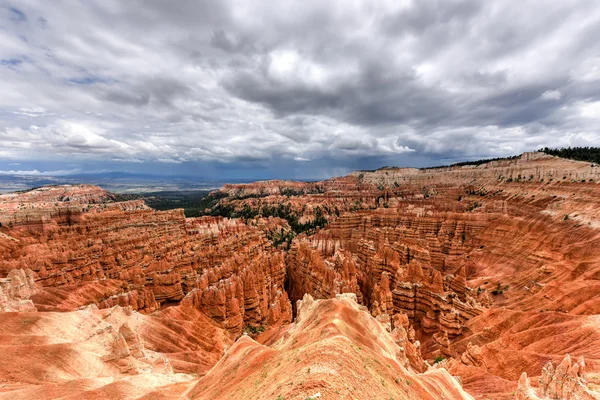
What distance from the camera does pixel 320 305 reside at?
2395 cm

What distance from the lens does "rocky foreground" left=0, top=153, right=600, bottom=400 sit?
649 inches

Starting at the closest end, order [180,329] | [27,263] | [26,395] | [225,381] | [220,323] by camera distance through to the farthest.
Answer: [26,395] < [225,381] < [180,329] < [220,323] < [27,263]

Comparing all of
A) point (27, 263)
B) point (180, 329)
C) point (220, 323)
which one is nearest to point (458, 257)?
point (220, 323)

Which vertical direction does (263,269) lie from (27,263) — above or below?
below

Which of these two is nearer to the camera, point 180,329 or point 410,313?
point 180,329

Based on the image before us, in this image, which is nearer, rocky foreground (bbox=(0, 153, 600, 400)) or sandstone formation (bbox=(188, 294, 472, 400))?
sandstone formation (bbox=(188, 294, 472, 400))

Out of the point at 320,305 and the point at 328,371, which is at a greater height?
the point at 328,371

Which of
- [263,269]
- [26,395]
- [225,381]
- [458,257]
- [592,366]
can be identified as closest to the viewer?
[26,395]

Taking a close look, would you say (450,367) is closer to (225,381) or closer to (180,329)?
(225,381)

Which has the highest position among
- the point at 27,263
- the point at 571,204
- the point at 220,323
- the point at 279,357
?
the point at 571,204

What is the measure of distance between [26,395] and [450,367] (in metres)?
32.6

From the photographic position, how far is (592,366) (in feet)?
63.4

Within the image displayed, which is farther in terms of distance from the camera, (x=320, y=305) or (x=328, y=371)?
(x=320, y=305)

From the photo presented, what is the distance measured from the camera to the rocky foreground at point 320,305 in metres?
16.5
